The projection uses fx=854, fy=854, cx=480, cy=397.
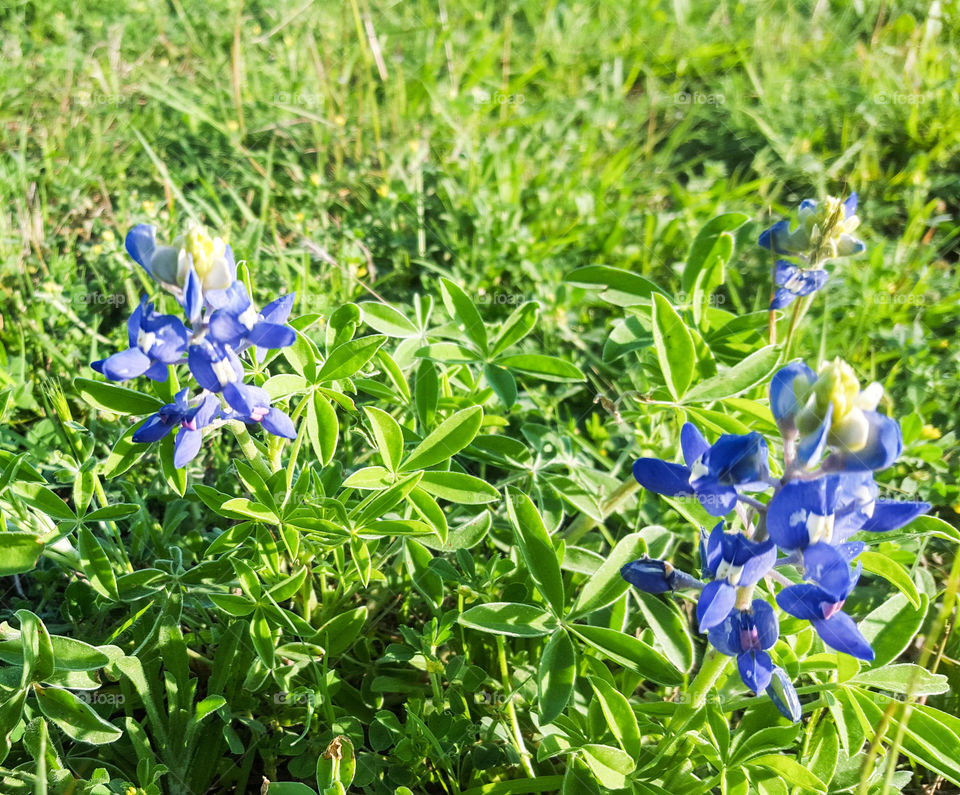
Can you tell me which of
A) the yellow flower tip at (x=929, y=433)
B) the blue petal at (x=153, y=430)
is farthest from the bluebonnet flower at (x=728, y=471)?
the yellow flower tip at (x=929, y=433)

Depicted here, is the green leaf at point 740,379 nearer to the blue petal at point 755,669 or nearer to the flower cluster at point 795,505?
the flower cluster at point 795,505

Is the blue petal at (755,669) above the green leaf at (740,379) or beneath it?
beneath

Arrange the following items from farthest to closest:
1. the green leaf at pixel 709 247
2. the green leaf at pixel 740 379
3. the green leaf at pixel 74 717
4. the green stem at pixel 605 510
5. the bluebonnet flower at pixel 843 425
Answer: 1. the green leaf at pixel 709 247
2. the green stem at pixel 605 510
3. the green leaf at pixel 740 379
4. the green leaf at pixel 74 717
5. the bluebonnet flower at pixel 843 425

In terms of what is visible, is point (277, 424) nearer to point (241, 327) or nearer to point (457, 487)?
point (241, 327)

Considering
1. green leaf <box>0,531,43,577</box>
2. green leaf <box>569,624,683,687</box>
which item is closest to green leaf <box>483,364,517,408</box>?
green leaf <box>569,624,683,687</box>

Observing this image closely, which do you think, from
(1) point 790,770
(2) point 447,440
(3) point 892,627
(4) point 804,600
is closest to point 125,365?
(2) point 447,440

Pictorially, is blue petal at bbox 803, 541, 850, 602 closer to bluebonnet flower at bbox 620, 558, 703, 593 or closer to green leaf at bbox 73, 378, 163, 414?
bluebonnet flower at bbox 620, 558, 703, 593
